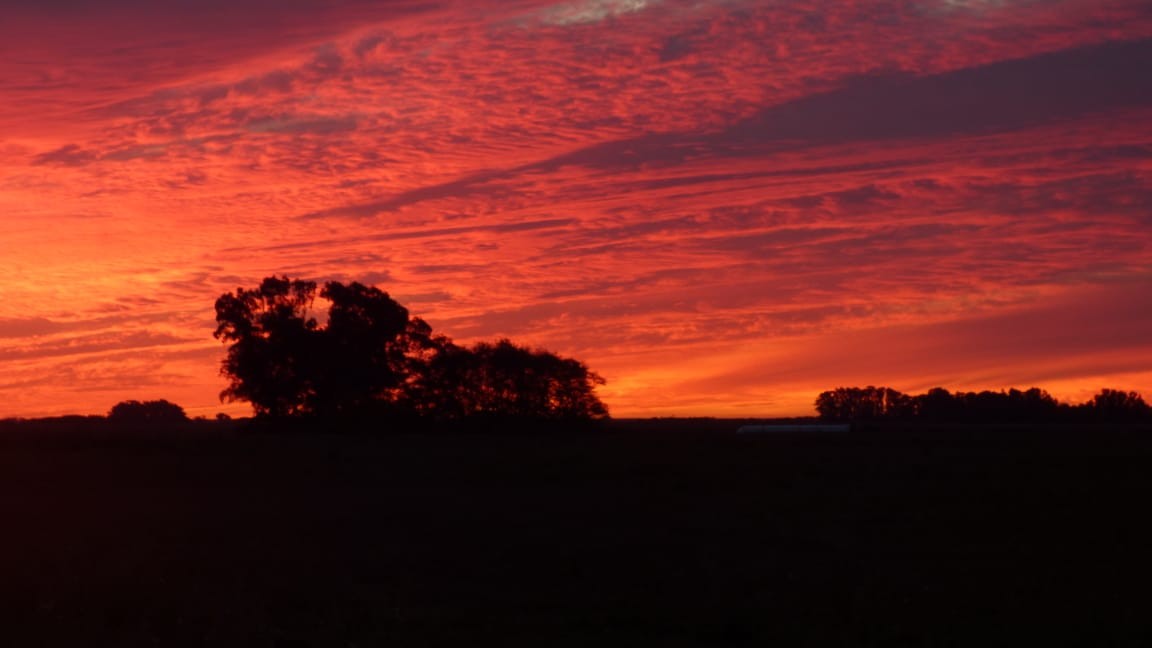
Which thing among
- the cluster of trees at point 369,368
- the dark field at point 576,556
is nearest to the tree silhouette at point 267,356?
the cluster of trees at point 369,368

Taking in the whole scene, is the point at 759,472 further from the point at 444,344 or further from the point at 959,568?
the point at 444,344

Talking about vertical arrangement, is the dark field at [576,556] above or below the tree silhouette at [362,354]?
below

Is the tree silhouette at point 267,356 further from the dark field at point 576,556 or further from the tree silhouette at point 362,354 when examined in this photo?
the dark field at point 576,556

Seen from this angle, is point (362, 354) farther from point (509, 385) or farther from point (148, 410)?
point (148, 410)

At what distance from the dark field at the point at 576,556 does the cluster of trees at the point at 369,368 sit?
136 ft

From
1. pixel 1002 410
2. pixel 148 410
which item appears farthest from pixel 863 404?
pixel 148 410

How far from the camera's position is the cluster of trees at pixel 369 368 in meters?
107

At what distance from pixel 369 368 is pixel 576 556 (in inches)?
3202

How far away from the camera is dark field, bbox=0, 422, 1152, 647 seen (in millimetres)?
21766

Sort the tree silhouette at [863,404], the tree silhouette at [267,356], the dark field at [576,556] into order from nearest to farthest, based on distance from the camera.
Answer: the dark field at [576,556], the tree silhouette at [267,356], the tree silhouette at [863,404]

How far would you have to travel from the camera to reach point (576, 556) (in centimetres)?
3108

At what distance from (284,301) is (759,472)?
59103 millimetres

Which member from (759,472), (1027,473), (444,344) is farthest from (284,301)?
(1027,473)

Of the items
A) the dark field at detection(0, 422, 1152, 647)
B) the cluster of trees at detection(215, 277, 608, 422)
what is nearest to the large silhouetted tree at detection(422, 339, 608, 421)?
the cluster of trees at detection(215, 277, 608, 422)
